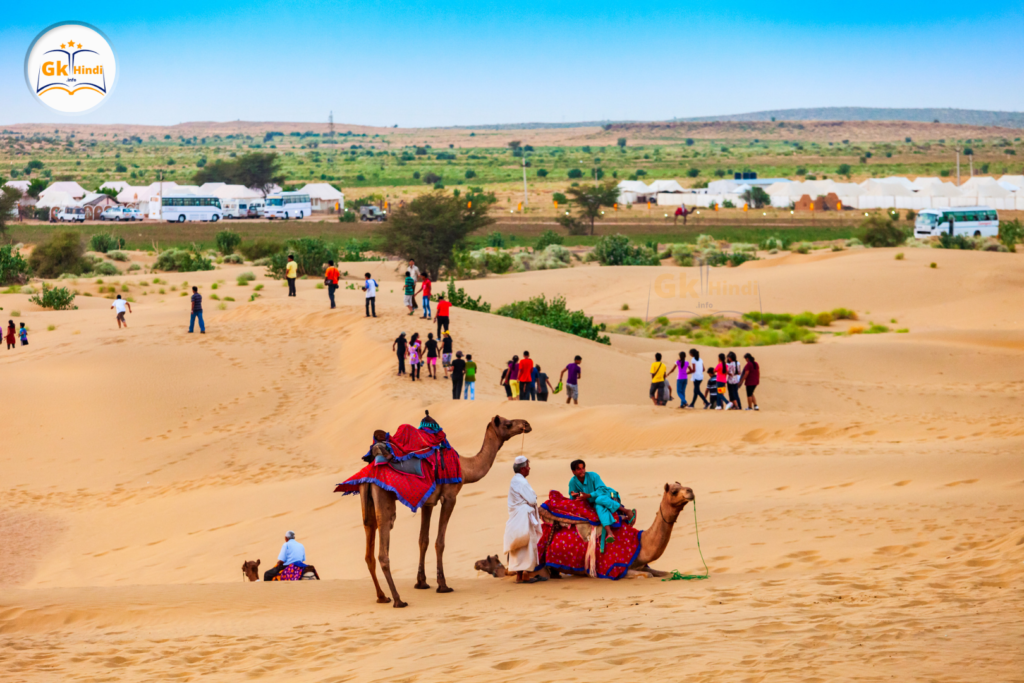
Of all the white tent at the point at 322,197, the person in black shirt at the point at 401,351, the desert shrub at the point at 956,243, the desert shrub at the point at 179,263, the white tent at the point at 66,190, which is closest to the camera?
the person in black shirt at the point at 401,351

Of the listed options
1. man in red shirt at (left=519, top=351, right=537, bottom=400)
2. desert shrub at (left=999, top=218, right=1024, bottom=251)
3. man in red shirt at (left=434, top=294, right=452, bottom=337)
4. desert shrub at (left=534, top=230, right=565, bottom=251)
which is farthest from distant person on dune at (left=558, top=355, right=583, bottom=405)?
desert shrub at (left=999, top=218, right=1024, bottom=251)

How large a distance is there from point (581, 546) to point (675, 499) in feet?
3.87

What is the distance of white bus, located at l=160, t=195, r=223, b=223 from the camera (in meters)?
76.6

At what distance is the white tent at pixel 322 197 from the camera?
3388 inches

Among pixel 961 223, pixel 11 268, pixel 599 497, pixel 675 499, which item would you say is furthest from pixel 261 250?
pixel 675 499

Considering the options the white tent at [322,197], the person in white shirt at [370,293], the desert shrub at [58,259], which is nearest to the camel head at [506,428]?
the person in white shirt at [370,293]

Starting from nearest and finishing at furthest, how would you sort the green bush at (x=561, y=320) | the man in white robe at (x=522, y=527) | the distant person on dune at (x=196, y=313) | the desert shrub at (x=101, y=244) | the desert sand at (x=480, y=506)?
the desert sand at (x=480, y=506) → the man in white robe at (x=522, y=527) → the distant person on dune at (x=196, y=313) → the green bush at (x=561, y=320) → the desert shrub at (x=101, y=244)

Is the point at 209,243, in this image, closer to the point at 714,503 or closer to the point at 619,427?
the point at 619,427

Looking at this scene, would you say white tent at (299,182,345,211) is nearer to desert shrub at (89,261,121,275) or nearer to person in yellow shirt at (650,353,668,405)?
desert shrub at (89,261,121,275)

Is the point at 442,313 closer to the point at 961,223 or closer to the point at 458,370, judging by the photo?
the point at 458,370

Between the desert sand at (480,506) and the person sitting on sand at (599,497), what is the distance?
667mm

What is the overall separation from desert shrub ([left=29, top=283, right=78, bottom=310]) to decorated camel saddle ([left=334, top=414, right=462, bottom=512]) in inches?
1119

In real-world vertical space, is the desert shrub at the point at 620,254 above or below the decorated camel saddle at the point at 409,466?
above

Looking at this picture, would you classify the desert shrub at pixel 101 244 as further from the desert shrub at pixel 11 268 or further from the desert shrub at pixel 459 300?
the desert shrub at pixel 459 300
